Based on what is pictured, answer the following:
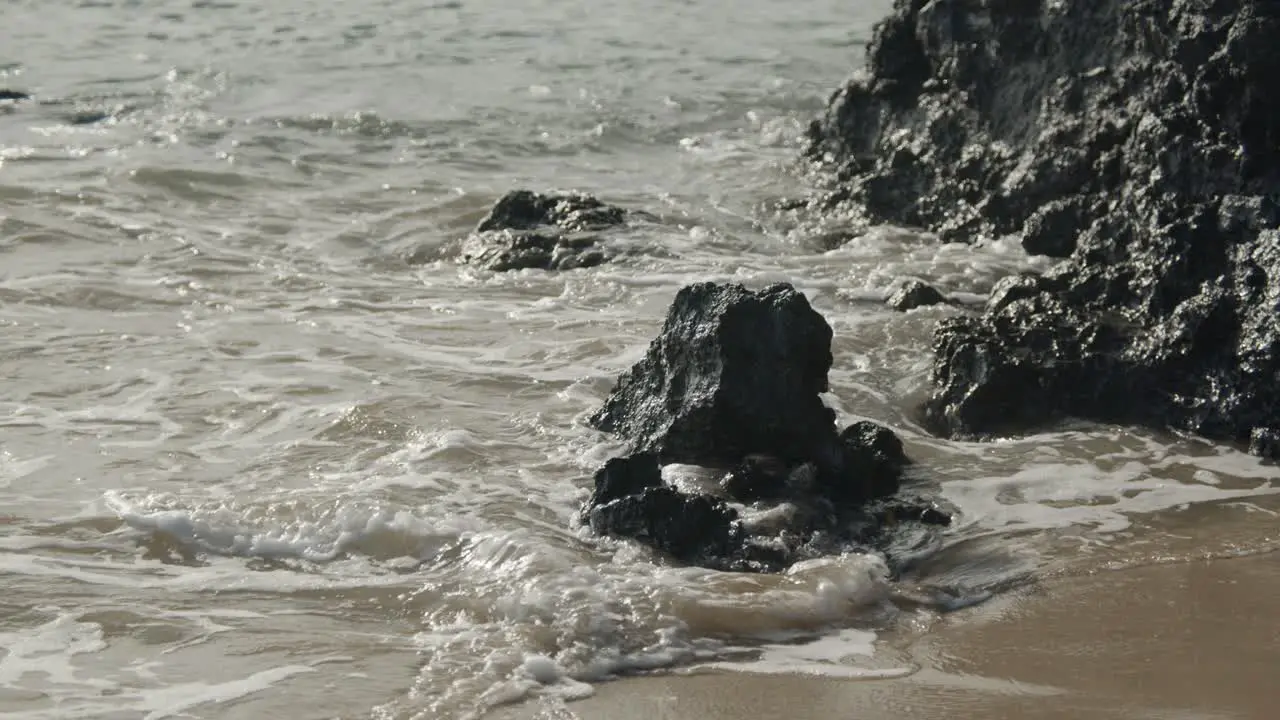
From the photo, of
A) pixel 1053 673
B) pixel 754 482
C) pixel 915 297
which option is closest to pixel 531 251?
pixel 915 297

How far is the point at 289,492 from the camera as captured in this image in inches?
196

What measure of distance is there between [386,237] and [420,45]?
21.2ft

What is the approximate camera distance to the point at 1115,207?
679 centimetres

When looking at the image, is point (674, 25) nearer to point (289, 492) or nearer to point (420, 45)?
point (420, 45)

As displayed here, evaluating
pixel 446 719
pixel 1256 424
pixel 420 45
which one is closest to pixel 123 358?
pixel 446 719

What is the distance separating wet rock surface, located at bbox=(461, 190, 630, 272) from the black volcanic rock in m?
2.99

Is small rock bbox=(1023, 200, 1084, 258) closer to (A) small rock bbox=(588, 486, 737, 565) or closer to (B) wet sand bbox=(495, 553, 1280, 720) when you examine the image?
(B) wet sand bbox=(495, 553, 1280, 720)

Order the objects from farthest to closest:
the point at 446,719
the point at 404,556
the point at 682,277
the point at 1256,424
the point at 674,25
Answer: the point at 674,25 → the point at 682,277 → the point at 1256,424 → the point at 404,556 → the point at 446,719

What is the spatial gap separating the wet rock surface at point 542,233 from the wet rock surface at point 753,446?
279 centimetres

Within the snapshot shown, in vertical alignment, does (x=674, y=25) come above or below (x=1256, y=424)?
above

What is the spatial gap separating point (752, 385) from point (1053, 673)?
162 cm

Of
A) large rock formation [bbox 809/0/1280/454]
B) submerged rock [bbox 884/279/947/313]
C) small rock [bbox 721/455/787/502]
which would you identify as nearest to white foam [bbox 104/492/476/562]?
small rock [bbox 721/455/787/502]

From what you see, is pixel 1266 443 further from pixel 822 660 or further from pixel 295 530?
pixel 295 530

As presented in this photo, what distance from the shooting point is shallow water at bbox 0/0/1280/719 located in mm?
3955
